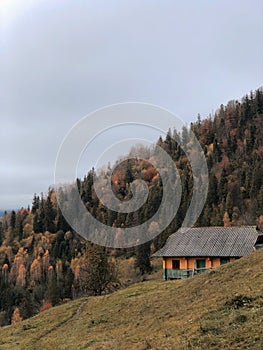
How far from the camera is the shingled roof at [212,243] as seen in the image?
4547 centimetres

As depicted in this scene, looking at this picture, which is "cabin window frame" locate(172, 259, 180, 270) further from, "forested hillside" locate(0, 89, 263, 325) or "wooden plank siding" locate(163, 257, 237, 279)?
"forested hillside" locate(0, 89, 263, 325)

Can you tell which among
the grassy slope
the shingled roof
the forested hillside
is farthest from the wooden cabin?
the forested hillside

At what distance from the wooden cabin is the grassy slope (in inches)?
395

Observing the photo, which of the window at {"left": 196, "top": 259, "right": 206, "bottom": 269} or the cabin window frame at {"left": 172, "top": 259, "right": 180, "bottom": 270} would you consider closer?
the window at {"left": 196, "top": 259, "right": 206, "bottom": 269}

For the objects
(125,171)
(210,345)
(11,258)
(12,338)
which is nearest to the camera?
(210,345)

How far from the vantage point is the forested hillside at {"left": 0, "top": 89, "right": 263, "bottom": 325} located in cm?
10950

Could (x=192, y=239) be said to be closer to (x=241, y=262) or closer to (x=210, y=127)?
(x=241, y=262)

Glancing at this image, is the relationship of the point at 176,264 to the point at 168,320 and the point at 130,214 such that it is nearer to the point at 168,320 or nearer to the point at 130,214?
the point at 168,320

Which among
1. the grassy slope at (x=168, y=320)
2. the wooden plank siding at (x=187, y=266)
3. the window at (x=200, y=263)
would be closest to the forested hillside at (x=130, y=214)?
the wooden plank siding at (x=187, y=266)

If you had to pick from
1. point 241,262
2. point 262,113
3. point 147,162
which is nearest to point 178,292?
point 241,262

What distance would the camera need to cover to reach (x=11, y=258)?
158 metres

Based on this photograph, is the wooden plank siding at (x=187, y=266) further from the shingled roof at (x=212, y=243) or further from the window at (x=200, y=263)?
the shingled roof at (x=212, y=243)

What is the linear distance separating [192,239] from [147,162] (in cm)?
11178

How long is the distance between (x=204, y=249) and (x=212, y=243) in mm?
1531
